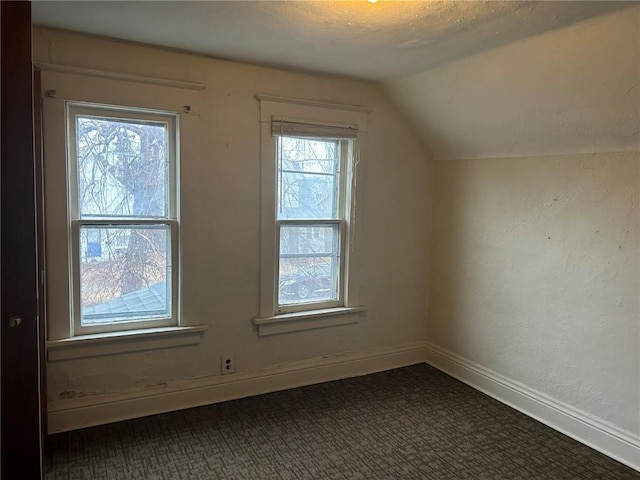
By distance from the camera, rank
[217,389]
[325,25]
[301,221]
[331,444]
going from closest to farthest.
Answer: [325,25] → [331,444] → [217,389] → [301,221]

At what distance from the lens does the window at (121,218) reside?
2.71m

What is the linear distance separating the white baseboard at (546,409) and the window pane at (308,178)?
149 cm

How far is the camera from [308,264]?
3.48 meters

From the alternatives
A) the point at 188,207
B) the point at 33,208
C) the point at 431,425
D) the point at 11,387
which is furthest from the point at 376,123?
the point at 11,387

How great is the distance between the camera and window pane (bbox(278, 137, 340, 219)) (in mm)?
3293

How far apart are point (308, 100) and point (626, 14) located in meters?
1.85

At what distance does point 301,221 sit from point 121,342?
1.38 metres

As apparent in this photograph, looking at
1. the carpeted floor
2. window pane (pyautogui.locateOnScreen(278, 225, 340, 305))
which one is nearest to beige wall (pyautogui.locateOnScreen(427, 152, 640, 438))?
the carpeted floor

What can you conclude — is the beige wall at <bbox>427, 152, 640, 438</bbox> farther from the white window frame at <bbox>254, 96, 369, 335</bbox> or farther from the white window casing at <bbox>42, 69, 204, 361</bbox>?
the white window casing at <bbox>42, 69, 204, 361</bbox>

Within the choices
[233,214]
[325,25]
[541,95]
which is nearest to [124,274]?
[233,214]

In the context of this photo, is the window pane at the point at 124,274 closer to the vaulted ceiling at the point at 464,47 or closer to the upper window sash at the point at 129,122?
the upper window sash at the point at 129,122

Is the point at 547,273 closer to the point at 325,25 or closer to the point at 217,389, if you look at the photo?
the point at 325,25

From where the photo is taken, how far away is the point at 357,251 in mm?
3592

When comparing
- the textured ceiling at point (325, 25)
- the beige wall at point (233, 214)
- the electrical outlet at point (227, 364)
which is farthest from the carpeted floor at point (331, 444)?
the textured ceiling at point (325, 25)
